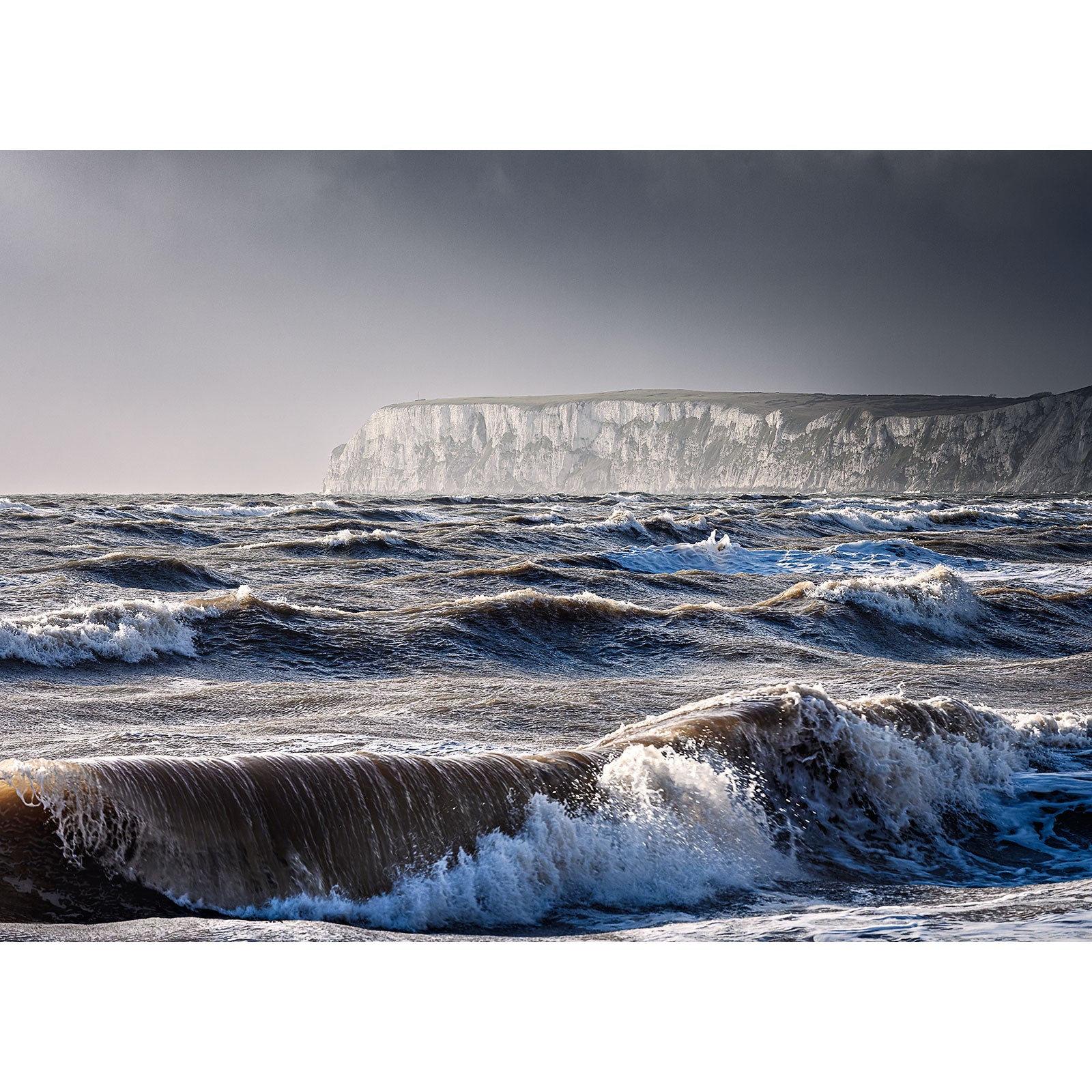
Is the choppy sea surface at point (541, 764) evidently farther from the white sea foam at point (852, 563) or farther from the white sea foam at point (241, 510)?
the white sea foam at point (241, 510)

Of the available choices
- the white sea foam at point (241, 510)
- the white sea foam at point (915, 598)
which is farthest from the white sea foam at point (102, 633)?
the white sea foam at point (241, 510)

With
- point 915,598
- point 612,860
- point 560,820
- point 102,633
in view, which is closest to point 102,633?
point 102,633

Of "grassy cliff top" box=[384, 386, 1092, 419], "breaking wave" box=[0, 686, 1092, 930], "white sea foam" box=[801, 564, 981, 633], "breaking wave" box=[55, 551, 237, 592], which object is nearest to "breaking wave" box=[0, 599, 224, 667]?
"breaking wave" box=[55, 551, 237, 592]

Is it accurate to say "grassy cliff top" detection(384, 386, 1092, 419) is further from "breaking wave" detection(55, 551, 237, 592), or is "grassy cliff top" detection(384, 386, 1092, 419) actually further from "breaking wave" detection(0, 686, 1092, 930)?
"breaking wave" detection(0, 686, 1092, 930)
